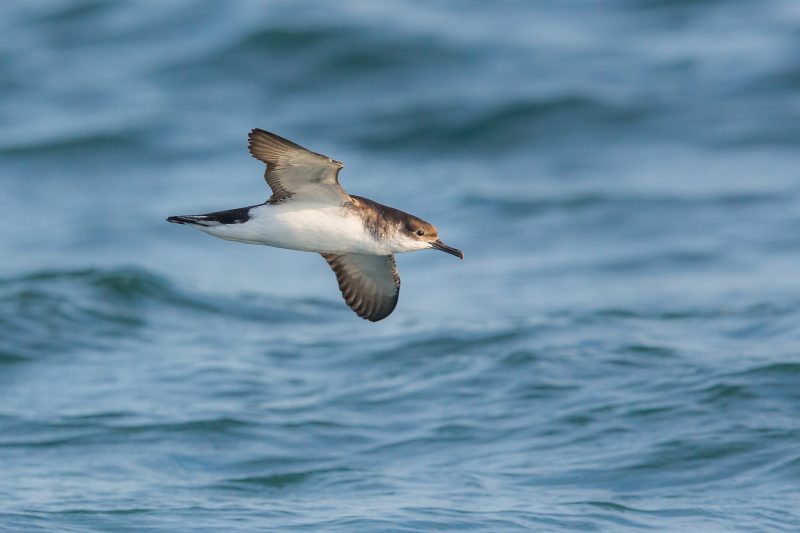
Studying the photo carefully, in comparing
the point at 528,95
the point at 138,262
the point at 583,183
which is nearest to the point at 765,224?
the point at 583,183

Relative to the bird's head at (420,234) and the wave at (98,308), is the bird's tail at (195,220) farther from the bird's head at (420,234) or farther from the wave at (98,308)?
the wave at (98,308)

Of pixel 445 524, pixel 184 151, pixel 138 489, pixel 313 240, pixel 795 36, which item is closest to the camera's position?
pixel 313 240

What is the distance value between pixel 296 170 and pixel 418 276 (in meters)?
9.97

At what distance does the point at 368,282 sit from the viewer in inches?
333

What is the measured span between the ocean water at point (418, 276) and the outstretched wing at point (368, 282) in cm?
219

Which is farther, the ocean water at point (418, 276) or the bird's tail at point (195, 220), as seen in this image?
the ocean water at point (418, 276)

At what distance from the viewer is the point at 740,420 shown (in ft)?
40.2

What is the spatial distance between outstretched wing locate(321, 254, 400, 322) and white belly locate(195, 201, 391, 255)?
0.78 m

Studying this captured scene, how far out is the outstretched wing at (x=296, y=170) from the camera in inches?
276

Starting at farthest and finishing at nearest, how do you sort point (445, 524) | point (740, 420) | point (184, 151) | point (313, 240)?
point (184, 151) → point (740, 420) → point (445, 524) → point (313, 240)

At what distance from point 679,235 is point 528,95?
14.5ft

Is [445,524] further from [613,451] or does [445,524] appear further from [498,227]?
[498,227]

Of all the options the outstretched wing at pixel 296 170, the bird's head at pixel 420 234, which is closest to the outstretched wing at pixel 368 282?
the bird's head at pixel 420 234

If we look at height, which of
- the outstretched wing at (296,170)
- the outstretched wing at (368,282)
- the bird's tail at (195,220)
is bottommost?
the outstretched wing at (368,282)
